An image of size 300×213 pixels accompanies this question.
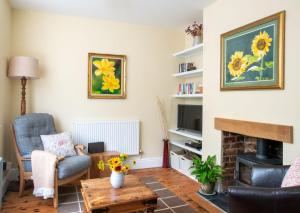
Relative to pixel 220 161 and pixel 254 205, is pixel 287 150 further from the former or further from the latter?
pixel 254 205

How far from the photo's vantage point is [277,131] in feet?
7.41

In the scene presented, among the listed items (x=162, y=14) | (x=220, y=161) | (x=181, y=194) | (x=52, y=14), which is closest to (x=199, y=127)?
(x=220, y=161)

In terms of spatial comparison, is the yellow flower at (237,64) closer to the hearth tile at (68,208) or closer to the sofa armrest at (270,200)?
the sofa armrest at (270,200)

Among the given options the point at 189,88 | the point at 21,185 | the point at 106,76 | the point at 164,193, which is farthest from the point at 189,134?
the point at 21,185

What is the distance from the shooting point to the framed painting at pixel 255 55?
2.27 meters

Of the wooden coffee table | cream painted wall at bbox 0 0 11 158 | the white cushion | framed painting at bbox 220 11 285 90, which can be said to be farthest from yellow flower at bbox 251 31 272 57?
cream painted wall at bbox 0 0 11 158

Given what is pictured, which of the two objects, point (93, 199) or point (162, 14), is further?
point (162, 14)

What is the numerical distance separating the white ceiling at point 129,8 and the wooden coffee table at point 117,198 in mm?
2360

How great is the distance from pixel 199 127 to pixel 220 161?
0.79 meters

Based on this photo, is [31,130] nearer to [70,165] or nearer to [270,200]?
[70,165]

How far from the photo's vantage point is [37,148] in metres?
3.19

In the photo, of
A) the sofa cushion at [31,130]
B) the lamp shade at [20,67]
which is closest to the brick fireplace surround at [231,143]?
the sofa cushion at [31,130]

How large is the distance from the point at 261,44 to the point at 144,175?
255 cm

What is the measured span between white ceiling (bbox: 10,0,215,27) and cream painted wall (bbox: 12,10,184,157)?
0.20m
